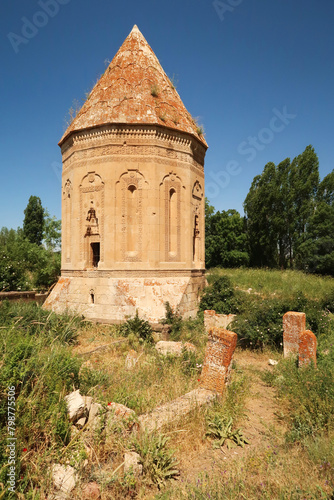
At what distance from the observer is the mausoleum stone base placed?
9.76 metres

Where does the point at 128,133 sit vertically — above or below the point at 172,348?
above

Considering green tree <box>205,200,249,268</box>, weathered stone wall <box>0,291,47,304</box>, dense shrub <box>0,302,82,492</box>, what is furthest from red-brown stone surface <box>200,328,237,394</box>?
green tree <box>205,200,249,268</box>

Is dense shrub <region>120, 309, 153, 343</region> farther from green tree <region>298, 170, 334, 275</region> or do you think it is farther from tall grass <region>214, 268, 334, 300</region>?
green tree <region>298, 170, 334, 275</region>

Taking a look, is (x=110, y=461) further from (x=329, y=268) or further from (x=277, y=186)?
(x=277, y=186)

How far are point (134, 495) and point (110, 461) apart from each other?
1.39 ft

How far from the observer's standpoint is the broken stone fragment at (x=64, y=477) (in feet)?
9.66

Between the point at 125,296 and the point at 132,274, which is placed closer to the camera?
the point at 125,296

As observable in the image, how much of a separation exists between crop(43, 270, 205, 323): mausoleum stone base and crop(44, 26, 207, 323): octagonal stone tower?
0.11 ft

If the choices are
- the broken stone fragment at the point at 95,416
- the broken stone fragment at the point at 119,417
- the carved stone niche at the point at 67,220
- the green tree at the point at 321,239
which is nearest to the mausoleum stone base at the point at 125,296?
the carved stone niche at the point at 67,220

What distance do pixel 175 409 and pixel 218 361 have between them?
1.27m

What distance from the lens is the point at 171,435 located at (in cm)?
409

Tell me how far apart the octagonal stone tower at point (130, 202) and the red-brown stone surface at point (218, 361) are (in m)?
4.26

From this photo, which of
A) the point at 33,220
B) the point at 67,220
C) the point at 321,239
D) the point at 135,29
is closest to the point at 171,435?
the point at 67,220

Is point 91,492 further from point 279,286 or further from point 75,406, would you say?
point 279,286
